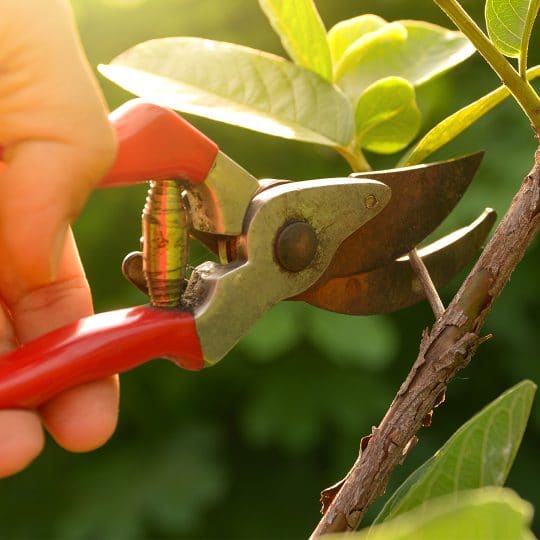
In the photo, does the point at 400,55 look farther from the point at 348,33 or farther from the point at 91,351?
the point at 91,351

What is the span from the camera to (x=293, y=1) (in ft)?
2.69

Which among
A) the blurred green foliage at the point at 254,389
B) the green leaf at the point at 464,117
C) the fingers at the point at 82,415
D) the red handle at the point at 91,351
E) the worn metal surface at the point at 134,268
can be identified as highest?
the green leaf at the point at 464,117

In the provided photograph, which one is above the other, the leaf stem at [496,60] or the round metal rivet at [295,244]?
the leaf stem at [496,60]

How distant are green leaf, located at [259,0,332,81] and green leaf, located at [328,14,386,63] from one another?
7 centimetres

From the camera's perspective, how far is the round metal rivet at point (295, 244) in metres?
0.81

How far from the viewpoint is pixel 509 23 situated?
74 centimetres

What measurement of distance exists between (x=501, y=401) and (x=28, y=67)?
424mm

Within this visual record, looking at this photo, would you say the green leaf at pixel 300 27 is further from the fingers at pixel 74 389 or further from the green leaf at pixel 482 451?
the green leaf at pixel 482 451

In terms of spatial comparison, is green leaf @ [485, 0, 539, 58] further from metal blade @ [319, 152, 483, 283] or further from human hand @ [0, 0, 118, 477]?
human hand @ [0, 0, 118, 477]

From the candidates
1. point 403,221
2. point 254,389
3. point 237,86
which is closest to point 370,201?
point 403,221

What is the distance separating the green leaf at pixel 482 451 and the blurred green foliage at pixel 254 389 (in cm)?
170

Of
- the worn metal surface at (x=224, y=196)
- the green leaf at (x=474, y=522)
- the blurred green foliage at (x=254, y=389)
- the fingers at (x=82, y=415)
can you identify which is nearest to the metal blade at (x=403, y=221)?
the worn metal surface at (x=224, y=196)

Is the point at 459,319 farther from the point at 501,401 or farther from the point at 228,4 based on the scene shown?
the point at 228,4

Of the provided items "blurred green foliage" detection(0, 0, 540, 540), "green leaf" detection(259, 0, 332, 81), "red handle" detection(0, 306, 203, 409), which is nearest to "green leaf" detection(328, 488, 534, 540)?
"red handle" detection(0, 306, 203, 409)
